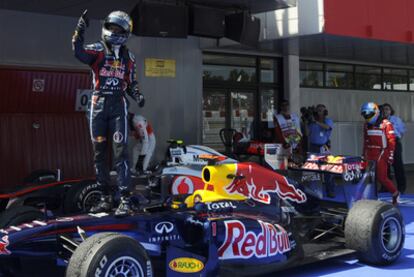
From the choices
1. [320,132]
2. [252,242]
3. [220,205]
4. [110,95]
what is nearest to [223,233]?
[252,242]

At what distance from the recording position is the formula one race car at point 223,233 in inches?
146

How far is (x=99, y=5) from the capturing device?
9117mm

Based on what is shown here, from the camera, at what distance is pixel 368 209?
207 inches

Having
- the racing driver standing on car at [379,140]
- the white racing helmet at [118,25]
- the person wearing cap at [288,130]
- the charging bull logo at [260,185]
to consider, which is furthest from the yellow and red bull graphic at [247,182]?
the person wearing cap at [288,130]

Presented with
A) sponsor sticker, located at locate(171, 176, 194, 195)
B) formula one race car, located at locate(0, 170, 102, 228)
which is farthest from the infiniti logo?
formula one race car, located at locate(0, 170, 102, 228)

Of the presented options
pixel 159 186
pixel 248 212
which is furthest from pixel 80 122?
pixel 248 212

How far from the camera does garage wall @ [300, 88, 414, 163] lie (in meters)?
14.3

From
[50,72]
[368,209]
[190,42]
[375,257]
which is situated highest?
[190,42]

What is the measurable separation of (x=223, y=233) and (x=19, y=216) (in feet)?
5.89

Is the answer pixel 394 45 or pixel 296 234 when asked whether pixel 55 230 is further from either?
pixel 394 45

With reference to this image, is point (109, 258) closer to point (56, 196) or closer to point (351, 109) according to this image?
point (56, 196)

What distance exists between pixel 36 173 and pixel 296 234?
169 inches

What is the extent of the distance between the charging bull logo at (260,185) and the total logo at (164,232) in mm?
1061

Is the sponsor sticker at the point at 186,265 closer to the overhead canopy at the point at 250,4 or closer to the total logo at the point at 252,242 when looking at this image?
the total logo at the point at 252,242
